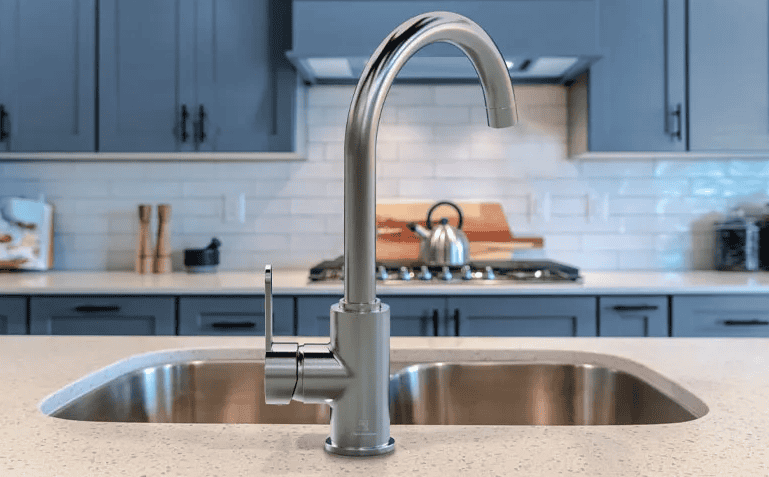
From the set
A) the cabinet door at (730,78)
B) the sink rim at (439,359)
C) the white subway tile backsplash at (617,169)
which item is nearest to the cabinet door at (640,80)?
the cabinet door at (730,78)

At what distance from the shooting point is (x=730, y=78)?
287 cm

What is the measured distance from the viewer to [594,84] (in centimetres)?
290

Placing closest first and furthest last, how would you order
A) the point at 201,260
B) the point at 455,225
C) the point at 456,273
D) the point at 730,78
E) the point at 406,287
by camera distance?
the point at 406,287
the point at 456,273
the point at 730,78
the point at 201,260
the point at 455,225

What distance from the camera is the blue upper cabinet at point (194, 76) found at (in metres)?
Answer: 2.90

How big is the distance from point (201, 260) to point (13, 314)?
30.6 inches

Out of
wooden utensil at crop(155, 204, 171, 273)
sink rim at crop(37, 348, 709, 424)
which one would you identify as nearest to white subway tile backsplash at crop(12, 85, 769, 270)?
wooden utensil at crop(155, 204, 171, 273)

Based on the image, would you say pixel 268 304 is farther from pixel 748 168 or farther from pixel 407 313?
pixel 748 168

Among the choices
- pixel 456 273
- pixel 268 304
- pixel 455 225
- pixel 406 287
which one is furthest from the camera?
pixel 455 225

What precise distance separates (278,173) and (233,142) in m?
0.39

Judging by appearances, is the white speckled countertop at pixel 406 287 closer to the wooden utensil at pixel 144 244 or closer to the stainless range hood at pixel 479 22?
the wooden utensil at pixel 144 244

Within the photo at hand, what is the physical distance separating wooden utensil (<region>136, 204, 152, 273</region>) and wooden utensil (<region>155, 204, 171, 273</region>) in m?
0.04

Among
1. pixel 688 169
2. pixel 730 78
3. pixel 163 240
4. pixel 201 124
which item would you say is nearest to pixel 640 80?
pixel 730 78

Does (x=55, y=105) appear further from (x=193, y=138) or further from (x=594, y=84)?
(x=594, y=84)

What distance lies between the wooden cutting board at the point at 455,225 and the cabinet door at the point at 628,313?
69 centimetres
